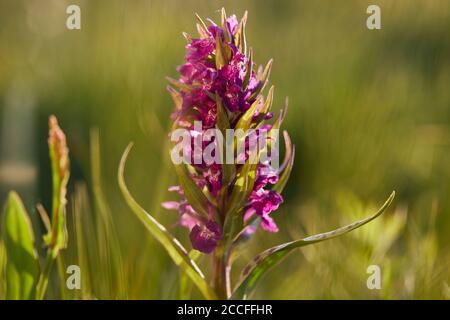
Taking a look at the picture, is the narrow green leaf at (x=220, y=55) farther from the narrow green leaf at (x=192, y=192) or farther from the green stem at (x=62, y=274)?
the green stem at (x=62, y=274)

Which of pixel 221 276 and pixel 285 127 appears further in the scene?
pixel 285 127

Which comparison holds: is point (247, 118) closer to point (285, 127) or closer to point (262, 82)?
point (262, 82)

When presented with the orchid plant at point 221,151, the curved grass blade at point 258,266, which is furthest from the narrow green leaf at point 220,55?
the curved grass blade at point 258,266

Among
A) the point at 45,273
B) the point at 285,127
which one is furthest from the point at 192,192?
the point at 285,127

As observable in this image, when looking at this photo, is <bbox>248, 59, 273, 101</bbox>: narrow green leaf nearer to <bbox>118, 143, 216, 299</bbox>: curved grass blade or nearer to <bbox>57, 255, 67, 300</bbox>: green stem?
<bbox>118, 143, 216, 299</bbox>: curved grass blade

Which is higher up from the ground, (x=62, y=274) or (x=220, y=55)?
(x=220, y=55)

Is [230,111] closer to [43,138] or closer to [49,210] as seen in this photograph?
[49,210]

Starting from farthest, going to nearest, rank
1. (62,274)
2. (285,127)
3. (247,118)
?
(285,127)
(62,274)
(247,118)
